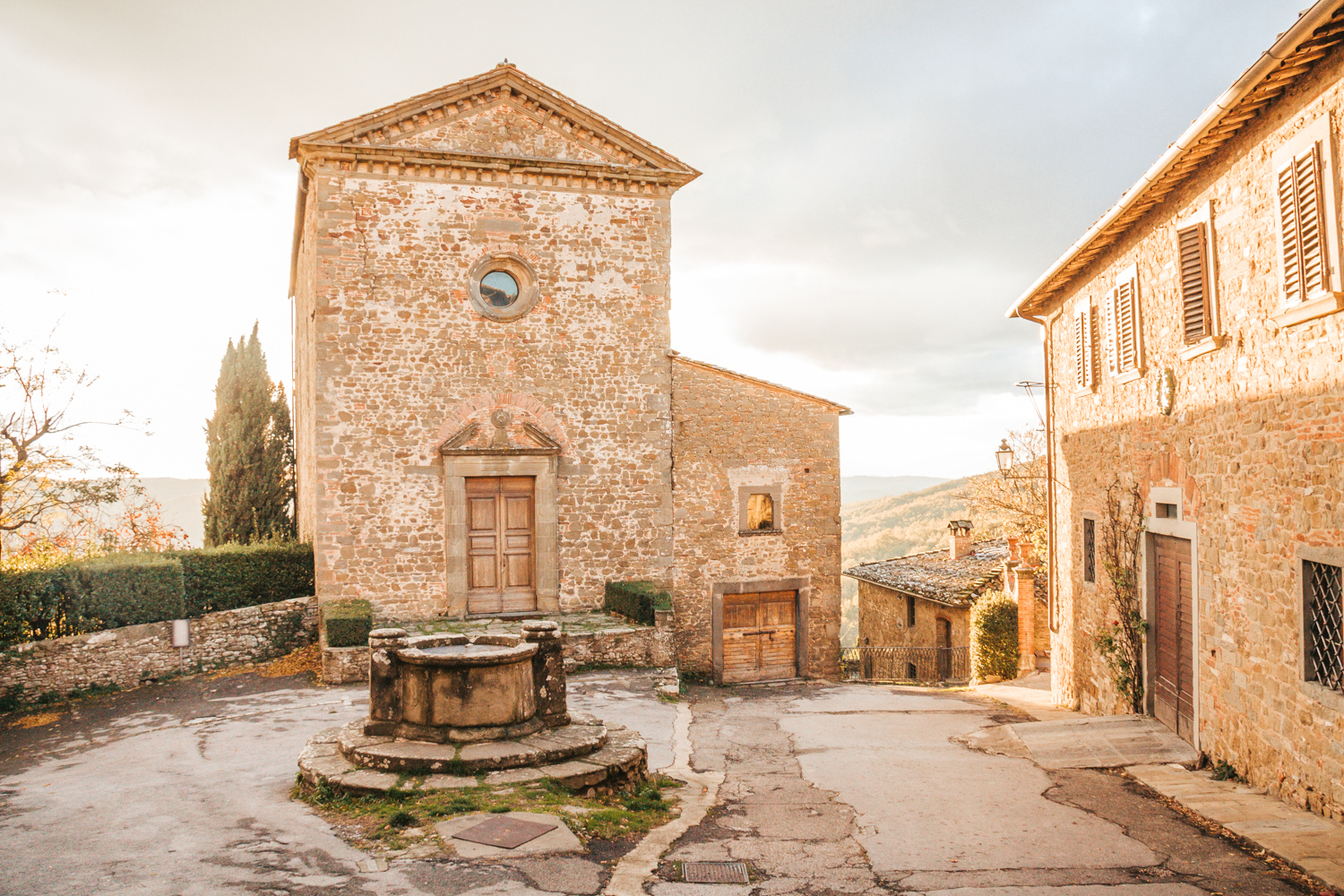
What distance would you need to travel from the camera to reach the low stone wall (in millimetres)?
10906

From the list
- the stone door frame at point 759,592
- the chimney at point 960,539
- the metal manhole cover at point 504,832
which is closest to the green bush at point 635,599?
the stone door frame at point 759,592

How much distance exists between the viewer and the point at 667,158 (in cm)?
1480

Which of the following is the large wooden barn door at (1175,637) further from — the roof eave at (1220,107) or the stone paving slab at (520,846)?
the stone paving slab at (520,846)

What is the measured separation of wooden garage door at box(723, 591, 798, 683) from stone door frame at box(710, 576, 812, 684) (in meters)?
0.09

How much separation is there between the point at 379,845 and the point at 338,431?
910cm

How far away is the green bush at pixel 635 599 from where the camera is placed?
43.2 ft

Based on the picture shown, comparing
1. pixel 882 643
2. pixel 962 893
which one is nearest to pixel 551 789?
pixel 962 893

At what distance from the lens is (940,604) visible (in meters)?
20.0

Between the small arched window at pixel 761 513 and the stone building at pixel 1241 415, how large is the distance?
657cm

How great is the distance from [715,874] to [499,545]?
373 inches

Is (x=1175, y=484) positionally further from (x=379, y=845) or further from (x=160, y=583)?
(x=160, y=583)

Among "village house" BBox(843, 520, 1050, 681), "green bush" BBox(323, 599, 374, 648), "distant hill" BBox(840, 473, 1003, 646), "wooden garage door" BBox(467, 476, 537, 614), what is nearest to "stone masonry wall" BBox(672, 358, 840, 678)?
"wooden garage door" BBox(467, 476, 537, 614)

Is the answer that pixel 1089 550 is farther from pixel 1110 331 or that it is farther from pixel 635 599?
pixel 635 599

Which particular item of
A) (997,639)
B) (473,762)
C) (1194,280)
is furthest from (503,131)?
(997,639)
